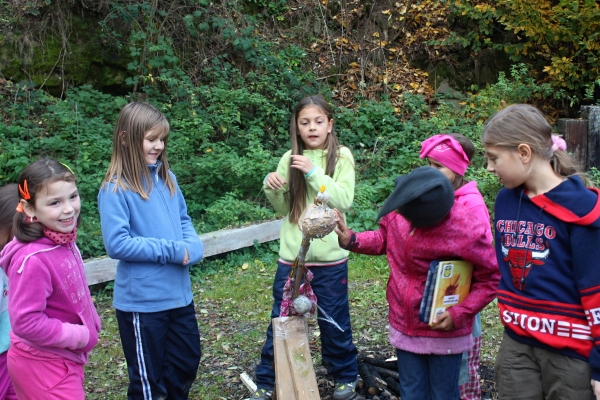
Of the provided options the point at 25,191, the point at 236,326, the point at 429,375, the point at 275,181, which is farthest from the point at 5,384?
the point at 236,326

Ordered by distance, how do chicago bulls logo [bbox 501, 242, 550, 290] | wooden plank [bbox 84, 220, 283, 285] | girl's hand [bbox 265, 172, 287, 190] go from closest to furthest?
chicago bulls logo [bbox 501, 242, 550, 290] < girl's hand [bbox 265, 172, 287, 190] < wooden plank [bbox 84, 220, 283, 285]

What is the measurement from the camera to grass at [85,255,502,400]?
3.96 meters

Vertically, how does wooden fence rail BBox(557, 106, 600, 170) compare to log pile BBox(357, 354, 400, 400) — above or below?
above

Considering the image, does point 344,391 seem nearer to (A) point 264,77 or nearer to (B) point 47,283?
(B) point 47,283

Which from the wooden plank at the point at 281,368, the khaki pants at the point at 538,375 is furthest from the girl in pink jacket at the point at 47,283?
the khaki pants at the point at 538,375

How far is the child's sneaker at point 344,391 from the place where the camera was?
11.3ft

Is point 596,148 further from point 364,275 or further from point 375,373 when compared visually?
point 375,373

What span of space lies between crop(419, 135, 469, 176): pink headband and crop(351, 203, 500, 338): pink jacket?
0.34 m

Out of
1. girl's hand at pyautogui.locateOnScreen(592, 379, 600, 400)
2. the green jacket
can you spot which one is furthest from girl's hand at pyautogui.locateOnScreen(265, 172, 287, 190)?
girl's hand at pyautogui.locateOnScreen(592, 379, 600, 400)

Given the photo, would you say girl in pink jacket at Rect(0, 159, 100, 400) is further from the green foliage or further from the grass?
the green foliage

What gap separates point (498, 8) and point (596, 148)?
313 cm

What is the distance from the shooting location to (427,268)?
8.59ft

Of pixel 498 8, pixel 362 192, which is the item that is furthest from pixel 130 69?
pixel 498 8

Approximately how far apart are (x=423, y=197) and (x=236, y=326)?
9.47ft
